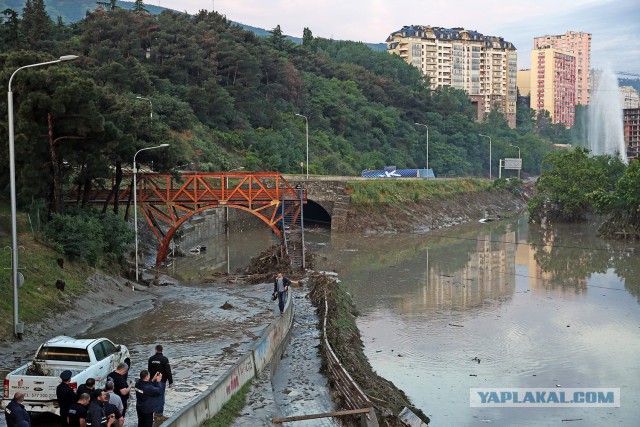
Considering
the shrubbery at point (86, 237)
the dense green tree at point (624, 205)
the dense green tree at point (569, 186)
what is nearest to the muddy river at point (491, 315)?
the dense green tree at point (624, 205)

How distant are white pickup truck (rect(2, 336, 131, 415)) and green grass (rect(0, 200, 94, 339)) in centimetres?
728

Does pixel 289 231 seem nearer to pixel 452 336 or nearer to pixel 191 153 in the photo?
pixel 452 336

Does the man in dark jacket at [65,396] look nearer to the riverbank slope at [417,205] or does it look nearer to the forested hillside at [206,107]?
the forested hillside at [206,107]

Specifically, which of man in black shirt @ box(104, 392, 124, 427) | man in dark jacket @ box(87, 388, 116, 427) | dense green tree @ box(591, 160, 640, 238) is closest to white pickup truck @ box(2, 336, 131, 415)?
man in black shirt @ box(104, 392, 124, 427)

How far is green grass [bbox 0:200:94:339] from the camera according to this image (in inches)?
1070

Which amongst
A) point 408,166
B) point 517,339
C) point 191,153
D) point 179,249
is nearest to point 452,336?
point 517,339

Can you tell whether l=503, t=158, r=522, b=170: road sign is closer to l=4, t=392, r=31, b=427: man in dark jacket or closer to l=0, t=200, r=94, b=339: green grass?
l=0, t=200, r=94, b=339: green grass

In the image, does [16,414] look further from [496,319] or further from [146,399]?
[496,319]

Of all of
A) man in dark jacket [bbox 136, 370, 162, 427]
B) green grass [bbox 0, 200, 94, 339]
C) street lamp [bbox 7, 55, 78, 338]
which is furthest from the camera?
green grass [bbox 0, 200, 94, 339]

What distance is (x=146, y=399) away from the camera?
15094mm

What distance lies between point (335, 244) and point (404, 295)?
84.9ft

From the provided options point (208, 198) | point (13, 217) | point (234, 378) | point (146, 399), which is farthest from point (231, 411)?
point (208, 198)

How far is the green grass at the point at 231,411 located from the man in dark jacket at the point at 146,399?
1592 mm

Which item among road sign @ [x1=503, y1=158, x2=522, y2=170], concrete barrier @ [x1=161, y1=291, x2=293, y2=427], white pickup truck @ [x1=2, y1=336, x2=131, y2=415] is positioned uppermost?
road sign @ [x1=503, y1=158, x2=522, y2=170]
